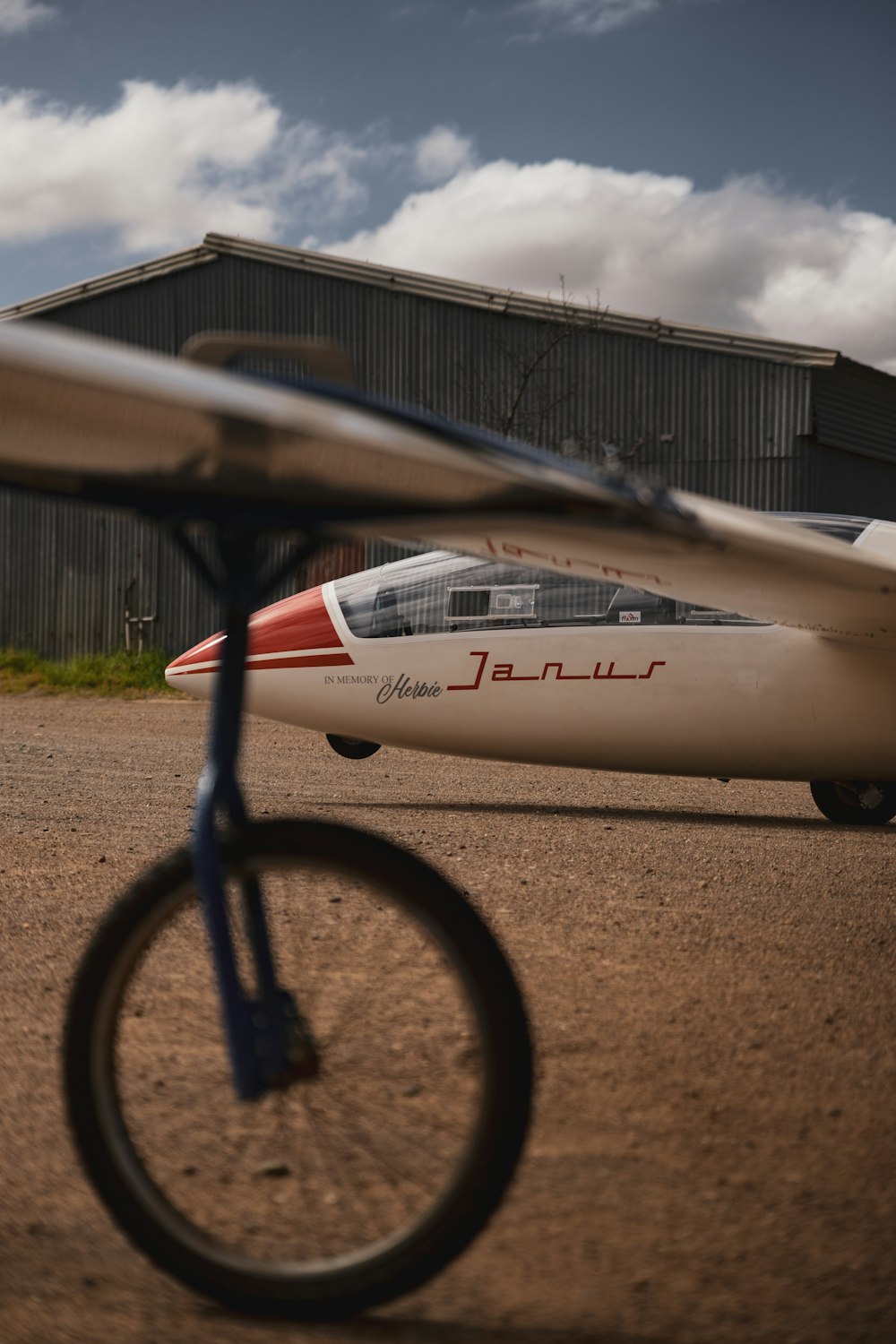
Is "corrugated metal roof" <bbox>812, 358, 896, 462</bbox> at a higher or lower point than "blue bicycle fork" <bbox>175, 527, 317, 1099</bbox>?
higher

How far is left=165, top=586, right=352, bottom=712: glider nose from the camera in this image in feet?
29.0

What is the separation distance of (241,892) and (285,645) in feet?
22.2

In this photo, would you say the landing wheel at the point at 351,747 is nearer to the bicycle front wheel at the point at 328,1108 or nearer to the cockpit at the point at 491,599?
the cockpit at the point at 491,599

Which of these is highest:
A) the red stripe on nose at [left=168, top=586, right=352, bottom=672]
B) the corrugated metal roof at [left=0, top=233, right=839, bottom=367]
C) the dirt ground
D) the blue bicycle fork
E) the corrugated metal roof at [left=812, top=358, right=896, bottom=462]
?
the corrugated metal roof at [left=0, top=233, right=839, bottom=367]

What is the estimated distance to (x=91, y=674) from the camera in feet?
69.8

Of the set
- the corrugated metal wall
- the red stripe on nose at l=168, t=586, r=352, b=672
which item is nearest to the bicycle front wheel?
the red stripe on nose at l=168, t=586, r=352, b=672

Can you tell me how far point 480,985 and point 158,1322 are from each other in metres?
0.78

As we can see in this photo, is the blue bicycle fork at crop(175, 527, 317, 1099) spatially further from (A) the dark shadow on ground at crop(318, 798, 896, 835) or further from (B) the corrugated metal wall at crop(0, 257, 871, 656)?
(B) the corrugated metal wall at crop(0, 257, 871, 656)

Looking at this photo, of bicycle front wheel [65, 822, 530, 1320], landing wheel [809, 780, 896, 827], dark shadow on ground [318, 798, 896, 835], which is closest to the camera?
bicycle front wheel [65, 822, 530, 1320]

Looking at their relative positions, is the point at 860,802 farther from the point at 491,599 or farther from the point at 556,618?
the point at 491,599

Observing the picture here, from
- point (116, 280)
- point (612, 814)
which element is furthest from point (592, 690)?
point (116, 280)

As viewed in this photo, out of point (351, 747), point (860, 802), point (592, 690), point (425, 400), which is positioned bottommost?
point (860, 802)

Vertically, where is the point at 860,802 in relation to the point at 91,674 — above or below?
below

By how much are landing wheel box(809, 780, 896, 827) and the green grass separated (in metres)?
13.6
